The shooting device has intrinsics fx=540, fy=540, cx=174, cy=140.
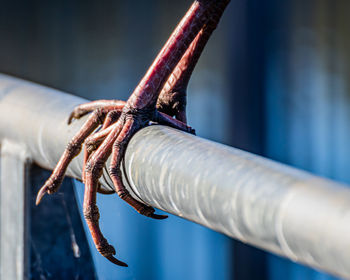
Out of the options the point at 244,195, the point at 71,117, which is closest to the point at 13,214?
the point at 71,117

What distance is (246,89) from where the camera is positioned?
216 cm

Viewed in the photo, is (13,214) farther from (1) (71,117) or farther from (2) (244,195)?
(2) (244,195)

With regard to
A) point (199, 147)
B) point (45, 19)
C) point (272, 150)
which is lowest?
point (272, 150)

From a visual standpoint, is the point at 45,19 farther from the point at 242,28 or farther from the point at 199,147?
the point at 199,147

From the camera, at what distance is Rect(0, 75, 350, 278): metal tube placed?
254 mm

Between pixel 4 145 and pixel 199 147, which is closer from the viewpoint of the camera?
pixel 199 147

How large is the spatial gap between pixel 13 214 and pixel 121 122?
0.27m

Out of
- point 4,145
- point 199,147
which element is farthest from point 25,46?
point 199,147

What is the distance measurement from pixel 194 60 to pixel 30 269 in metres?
0.32

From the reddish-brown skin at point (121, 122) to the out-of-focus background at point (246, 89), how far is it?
148cm

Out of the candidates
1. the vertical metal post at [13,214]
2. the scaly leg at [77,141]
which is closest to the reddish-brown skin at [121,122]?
the scaly leg at [77,141]

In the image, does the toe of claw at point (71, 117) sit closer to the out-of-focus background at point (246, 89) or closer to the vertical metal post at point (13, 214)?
the vertical metal post at point (13, 214)

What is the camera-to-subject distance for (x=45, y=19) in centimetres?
250

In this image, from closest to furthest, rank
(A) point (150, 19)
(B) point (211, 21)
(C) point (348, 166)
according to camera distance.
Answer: (B) point (211, 21), (C) point (348, 166), (A) point (150, 19)
